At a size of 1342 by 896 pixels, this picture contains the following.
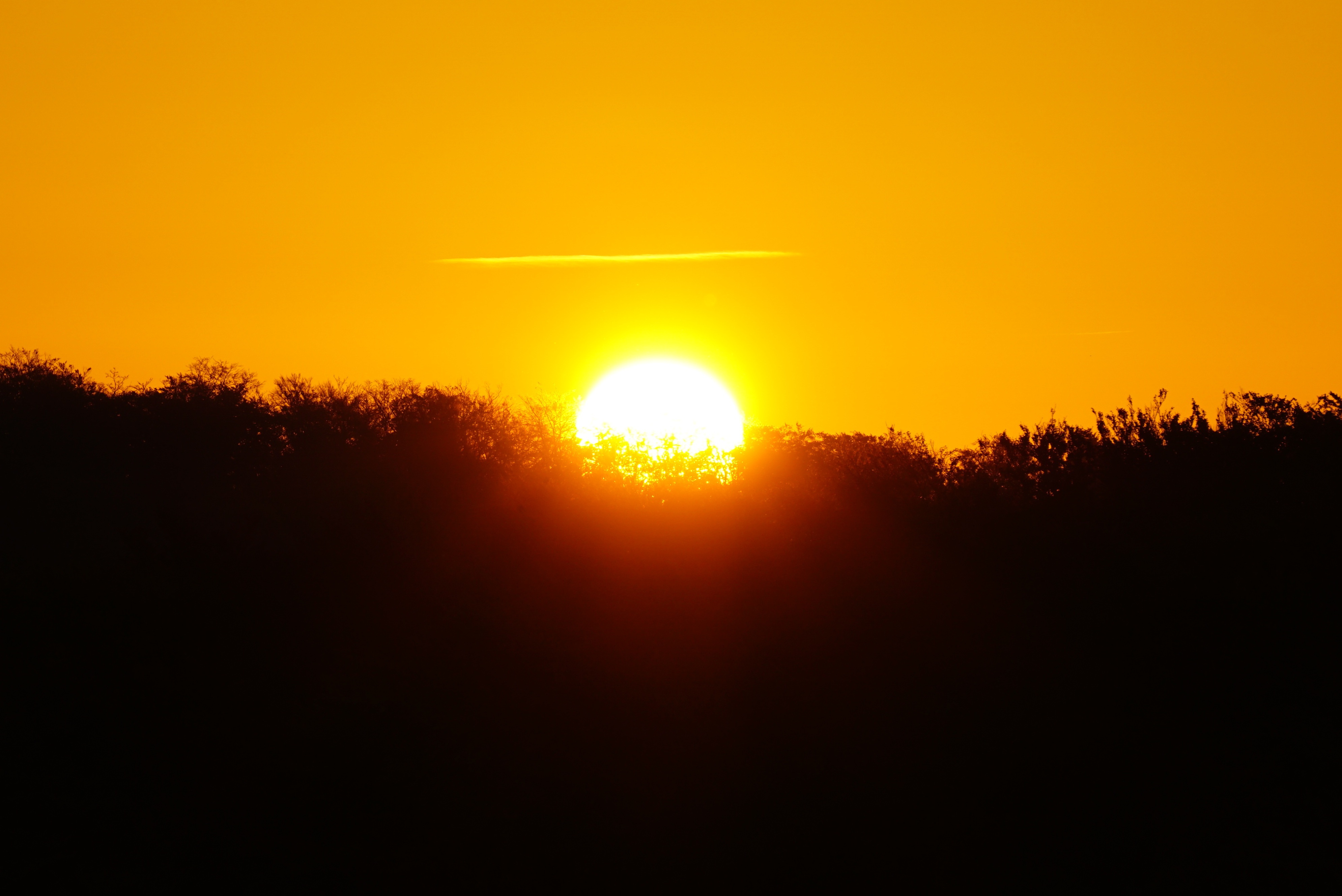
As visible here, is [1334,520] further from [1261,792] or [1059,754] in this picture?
[1059,754]

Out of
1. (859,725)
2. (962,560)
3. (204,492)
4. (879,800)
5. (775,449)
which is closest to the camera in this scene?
(879,800)

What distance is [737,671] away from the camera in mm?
19766

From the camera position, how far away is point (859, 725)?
1831 centimetres

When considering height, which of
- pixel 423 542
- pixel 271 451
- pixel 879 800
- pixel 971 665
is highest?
pixel 271 451

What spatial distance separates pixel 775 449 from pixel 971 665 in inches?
686

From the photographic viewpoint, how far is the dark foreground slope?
16.3 meters

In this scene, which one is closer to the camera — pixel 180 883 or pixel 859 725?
pixel 180 883

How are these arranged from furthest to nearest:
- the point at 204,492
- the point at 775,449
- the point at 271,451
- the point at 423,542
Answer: the point at 271,451 → the point at 204,492 → the point at 775,449 → the point at 423,542

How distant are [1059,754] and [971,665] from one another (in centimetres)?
236

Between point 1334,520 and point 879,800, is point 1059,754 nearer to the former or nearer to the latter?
point 879,800

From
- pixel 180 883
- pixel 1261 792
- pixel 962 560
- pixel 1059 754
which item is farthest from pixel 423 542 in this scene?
pixel 1261 792

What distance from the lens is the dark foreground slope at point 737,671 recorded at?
16328mm

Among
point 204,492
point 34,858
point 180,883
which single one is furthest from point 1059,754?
point 204,492

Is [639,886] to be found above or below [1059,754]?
below
